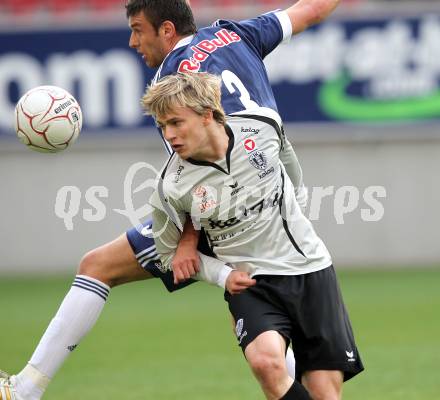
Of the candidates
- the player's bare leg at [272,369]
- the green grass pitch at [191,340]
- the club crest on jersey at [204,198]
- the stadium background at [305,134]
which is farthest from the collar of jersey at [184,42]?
the stadium background at [305,134]

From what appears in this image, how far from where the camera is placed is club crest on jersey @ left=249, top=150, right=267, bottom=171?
5246 millimetres

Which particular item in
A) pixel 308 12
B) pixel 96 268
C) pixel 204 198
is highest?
pixel 308 12

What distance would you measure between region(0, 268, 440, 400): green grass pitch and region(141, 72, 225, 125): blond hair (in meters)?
2.48

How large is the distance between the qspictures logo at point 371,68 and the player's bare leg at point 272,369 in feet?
32.7

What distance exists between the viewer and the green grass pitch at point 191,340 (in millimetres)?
7176

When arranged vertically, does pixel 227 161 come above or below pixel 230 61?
below

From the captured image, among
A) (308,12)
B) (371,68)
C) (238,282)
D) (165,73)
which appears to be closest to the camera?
(238,282)

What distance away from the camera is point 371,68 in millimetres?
14688

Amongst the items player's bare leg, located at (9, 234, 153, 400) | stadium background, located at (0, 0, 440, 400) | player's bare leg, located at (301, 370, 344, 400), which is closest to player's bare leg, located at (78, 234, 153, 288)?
player's bare leg, located at (9, 234, 153, 400)

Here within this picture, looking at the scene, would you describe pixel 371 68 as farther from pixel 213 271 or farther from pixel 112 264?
pixel 213 271

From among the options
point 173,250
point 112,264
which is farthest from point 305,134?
point 173,250

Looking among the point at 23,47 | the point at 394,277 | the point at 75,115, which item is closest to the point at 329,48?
the point at 394,277

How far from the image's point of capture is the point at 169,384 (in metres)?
7.39

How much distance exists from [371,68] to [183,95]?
10069 mm
